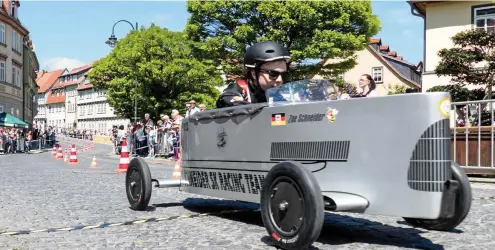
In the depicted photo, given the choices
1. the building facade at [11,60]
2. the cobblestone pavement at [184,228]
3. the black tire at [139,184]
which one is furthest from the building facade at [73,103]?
the black tire at [139,184]

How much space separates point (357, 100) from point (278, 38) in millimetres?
29228

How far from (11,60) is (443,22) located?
134ft

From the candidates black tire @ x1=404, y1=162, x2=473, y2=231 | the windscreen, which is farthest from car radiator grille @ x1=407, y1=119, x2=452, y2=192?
the windscreen

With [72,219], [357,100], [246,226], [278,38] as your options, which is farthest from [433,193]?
[278,38]

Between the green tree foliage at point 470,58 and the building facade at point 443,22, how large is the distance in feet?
16.0

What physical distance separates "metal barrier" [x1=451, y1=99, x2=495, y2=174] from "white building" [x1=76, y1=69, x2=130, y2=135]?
95.1 metres

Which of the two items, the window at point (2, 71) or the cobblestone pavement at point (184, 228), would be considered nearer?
the cobblestone pavement at point (184, 228)

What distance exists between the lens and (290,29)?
33.2 metres

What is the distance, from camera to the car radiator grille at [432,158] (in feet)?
12.1

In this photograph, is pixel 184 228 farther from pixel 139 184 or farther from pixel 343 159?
pixel 343 159

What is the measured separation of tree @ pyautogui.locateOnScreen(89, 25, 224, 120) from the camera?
167 ft

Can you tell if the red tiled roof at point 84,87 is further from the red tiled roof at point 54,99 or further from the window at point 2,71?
the window at point 2,71

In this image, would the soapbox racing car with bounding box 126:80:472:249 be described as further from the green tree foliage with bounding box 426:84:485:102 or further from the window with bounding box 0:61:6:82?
the window with bounding box 0:61:6:82

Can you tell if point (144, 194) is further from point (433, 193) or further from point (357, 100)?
point (433, 193)
